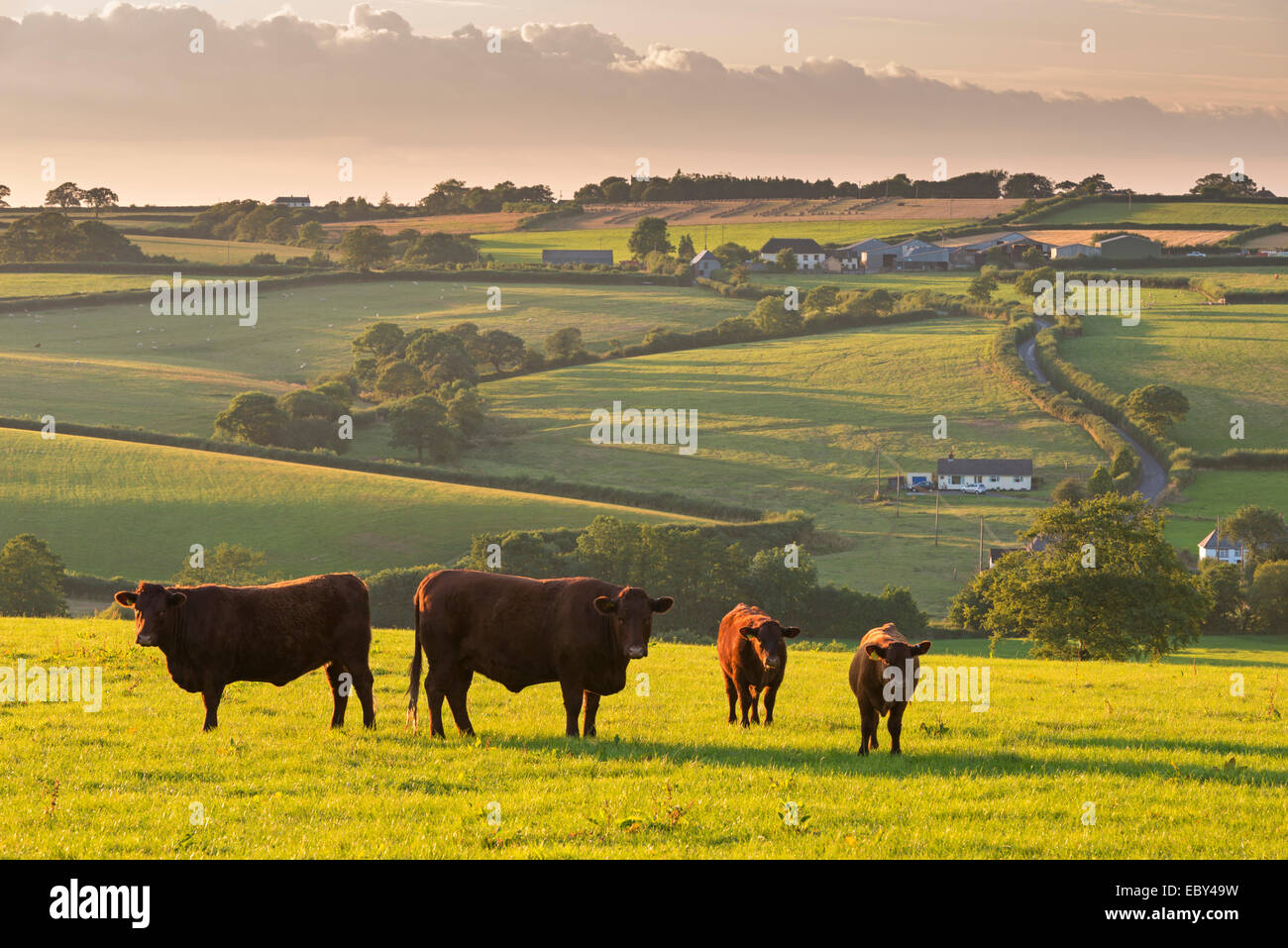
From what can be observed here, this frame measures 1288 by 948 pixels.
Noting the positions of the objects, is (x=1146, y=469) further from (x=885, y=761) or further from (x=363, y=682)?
(x=363, y=682)

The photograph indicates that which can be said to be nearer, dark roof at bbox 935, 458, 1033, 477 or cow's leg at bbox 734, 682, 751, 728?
cow's leg at bbox 734, 682, 751, 728

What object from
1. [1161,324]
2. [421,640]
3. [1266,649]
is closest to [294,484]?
[1266,649]

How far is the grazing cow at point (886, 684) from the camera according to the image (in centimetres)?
1620

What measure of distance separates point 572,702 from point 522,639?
1114 millimetres

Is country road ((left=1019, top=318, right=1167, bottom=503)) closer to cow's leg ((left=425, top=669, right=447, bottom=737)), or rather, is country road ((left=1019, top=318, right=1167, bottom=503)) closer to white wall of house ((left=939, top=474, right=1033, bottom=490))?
white wall of house ((left=939, top=474, right=1033, bottom=490))

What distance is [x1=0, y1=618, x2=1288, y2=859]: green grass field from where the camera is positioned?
37.2ft

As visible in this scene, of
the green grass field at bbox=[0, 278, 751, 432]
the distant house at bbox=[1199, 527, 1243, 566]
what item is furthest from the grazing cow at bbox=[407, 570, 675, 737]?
the green grass field at bbox=[0, 278, 751, 432]

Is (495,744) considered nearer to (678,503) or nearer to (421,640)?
(421,640)

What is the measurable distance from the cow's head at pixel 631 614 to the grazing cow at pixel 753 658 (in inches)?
83.2

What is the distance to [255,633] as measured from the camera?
55.7ft

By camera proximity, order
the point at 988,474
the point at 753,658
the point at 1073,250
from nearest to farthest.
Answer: the point at 753,658
the point at 988,474
the point at 1073,250

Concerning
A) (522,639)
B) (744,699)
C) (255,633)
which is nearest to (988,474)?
(744,699)

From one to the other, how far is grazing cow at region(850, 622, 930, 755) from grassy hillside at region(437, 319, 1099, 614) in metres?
57.6

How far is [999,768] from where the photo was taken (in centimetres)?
1545
